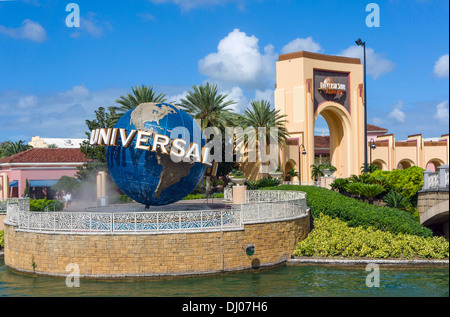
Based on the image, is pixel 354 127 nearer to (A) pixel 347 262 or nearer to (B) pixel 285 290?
(A) pixel 347 262

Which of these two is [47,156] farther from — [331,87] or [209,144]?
[331,87]

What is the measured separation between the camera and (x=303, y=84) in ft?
157

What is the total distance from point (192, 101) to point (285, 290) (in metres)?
26.6

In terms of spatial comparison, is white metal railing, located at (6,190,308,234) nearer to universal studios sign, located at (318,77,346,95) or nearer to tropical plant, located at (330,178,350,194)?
Result: tropical plant, located at (330,178,350,194)

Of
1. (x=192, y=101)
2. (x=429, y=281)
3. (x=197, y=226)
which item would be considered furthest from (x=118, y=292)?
(x=192, y=101)

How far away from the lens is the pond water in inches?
603

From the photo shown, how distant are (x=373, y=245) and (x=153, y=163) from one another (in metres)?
10.7

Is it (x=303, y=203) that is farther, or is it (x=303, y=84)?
(x=303, y=84)

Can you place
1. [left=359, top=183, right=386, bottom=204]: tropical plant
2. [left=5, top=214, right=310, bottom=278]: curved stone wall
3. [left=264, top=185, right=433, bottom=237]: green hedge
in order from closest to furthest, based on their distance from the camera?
[left=5, top=214, right=310, bottom=278]: curved stone wall → [left=264, top=185, right=433, bottom=237]: green hedge → [left=359, top=183, right=386, bottom=204]: tropical plant

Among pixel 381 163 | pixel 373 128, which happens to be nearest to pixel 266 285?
pixel 381 163

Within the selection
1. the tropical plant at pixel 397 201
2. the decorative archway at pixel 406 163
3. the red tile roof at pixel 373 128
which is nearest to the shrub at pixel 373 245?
the tropical plant at pixel 397 201

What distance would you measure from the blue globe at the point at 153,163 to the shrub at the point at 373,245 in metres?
6.39

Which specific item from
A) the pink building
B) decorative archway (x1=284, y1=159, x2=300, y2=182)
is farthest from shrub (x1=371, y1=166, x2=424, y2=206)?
the pink building

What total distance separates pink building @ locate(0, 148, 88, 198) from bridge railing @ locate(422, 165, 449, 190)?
36068 millimetres
